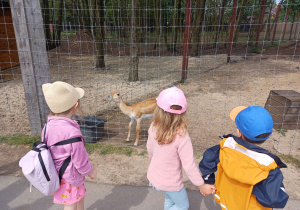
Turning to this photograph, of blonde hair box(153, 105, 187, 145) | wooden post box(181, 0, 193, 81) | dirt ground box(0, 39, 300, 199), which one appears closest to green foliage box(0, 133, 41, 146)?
dirt ground box(0, 39, 300, 199)

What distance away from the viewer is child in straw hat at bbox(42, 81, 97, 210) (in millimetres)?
1719

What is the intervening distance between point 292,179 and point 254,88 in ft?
16.9

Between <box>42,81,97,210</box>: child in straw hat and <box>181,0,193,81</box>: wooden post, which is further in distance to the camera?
<box>181,0,193,81</box>: wooden post

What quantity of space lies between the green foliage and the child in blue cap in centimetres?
340

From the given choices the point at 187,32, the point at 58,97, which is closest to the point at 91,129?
the point at 58,97

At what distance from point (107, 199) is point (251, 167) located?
179 centimetres

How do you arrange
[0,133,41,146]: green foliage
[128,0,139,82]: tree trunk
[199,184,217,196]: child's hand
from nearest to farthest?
[199,184,217,196]: child's hand < [0,133,41,146]: green foliage < [128,0,139,82]: tree trunk

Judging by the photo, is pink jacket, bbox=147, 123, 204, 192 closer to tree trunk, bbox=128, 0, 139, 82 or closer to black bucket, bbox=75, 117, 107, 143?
black bucket, bbox=75, 117, 107, 143

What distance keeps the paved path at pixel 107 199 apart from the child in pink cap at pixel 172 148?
0.74 meters

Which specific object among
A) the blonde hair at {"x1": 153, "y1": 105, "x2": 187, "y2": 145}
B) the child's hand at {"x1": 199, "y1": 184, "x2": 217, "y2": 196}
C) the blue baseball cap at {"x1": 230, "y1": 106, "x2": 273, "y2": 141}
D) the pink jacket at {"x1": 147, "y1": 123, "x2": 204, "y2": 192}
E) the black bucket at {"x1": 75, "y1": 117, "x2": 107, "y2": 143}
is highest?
the blue baseball cap at {"x1": 230, "y1": 106, "x2": 273, "y2": 141}

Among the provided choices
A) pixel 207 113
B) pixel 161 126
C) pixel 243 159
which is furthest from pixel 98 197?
pixel 207 113

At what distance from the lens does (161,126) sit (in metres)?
1.80

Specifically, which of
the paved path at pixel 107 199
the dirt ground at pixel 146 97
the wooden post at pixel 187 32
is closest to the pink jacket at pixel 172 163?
the paved path at pixel 107 199

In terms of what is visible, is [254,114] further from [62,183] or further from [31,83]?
[31,83]
